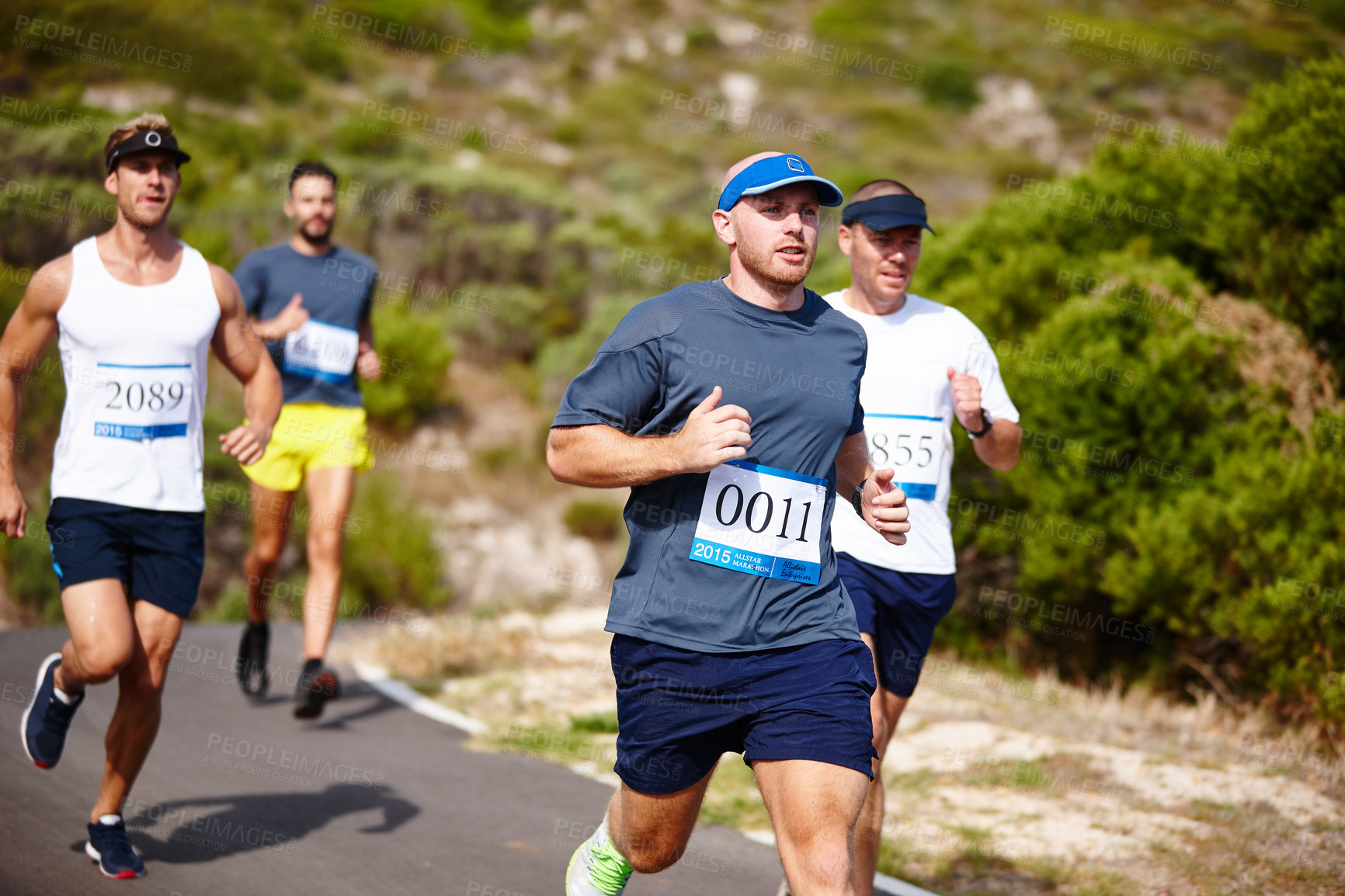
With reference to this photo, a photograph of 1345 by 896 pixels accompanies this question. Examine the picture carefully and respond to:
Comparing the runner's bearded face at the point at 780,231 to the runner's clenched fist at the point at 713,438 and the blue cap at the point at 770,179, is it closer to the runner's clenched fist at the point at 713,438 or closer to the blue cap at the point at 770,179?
the blue cap at the point at 770,179

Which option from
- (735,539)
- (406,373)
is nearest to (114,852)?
(735,539)

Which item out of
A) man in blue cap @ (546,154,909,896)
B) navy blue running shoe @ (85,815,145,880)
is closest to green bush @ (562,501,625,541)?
navy blue running shoe @ (85,815,145,880)

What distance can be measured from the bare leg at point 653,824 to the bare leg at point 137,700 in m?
2.10

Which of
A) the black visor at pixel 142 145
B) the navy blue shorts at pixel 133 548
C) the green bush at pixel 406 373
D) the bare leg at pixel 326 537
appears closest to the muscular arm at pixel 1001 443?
the navy blue shorts at pixel 133 548

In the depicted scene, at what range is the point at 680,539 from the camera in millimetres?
3225

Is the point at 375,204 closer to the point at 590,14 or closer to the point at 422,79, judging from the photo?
the point at 422,79

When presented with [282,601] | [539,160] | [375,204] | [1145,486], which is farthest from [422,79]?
[1145,486]

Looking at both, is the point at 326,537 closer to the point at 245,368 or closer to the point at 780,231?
the point at 245,368

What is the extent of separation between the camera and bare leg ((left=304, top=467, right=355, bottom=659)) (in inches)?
277

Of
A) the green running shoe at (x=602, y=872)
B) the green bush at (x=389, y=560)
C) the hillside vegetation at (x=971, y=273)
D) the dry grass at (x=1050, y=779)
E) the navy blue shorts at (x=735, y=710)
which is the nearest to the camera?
the navy blue shorts at (x=735, y=710)

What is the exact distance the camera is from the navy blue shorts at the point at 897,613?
4441 millimetres

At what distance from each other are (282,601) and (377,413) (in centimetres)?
510

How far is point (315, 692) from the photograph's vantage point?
668cm

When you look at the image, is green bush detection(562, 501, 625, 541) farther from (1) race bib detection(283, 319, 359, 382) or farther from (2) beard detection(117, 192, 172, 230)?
(2) beard detection(117, 192, 172, 230)
